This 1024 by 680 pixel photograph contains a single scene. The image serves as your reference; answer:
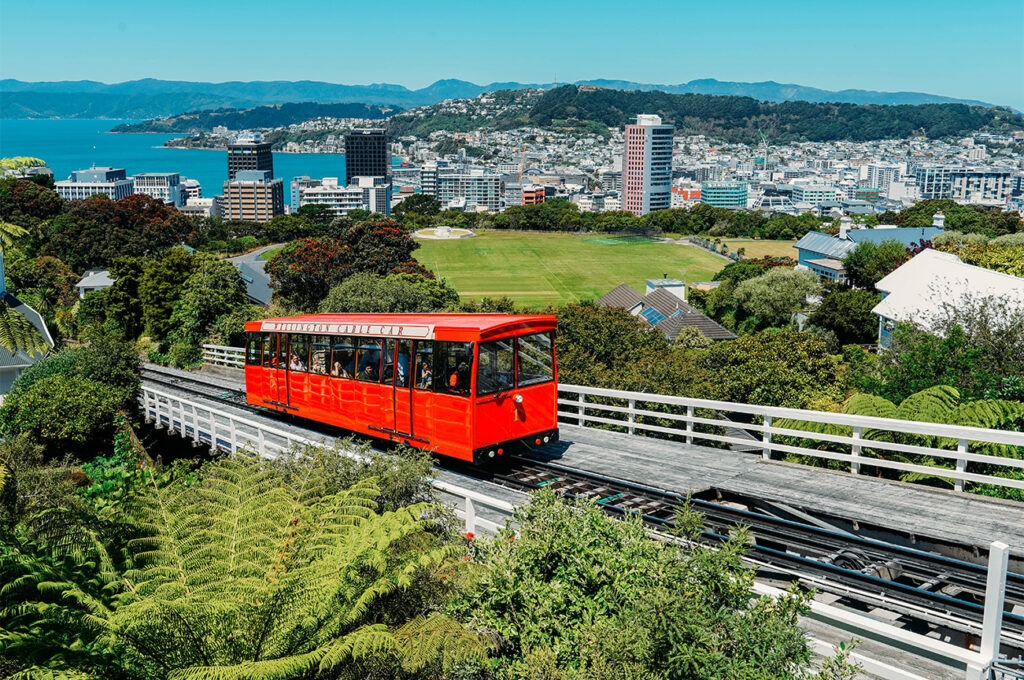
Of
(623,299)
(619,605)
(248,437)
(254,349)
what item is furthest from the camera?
(623,299)

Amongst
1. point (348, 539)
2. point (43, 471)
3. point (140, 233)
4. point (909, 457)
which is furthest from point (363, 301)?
point (140, 233)

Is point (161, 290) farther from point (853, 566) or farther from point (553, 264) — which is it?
point (553, 264)

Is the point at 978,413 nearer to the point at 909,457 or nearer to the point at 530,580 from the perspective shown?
the point at 909,457

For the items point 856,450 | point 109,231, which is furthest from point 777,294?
point 856,450

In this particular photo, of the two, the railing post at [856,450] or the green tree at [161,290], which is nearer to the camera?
the railing post at [856,450]

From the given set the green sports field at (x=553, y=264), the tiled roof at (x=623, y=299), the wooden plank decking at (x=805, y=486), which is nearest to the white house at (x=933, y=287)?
the wooden plank decking at (x=805, y=486)

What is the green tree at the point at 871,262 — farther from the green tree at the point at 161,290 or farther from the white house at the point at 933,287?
Result: the green tree at the point at 161,290
